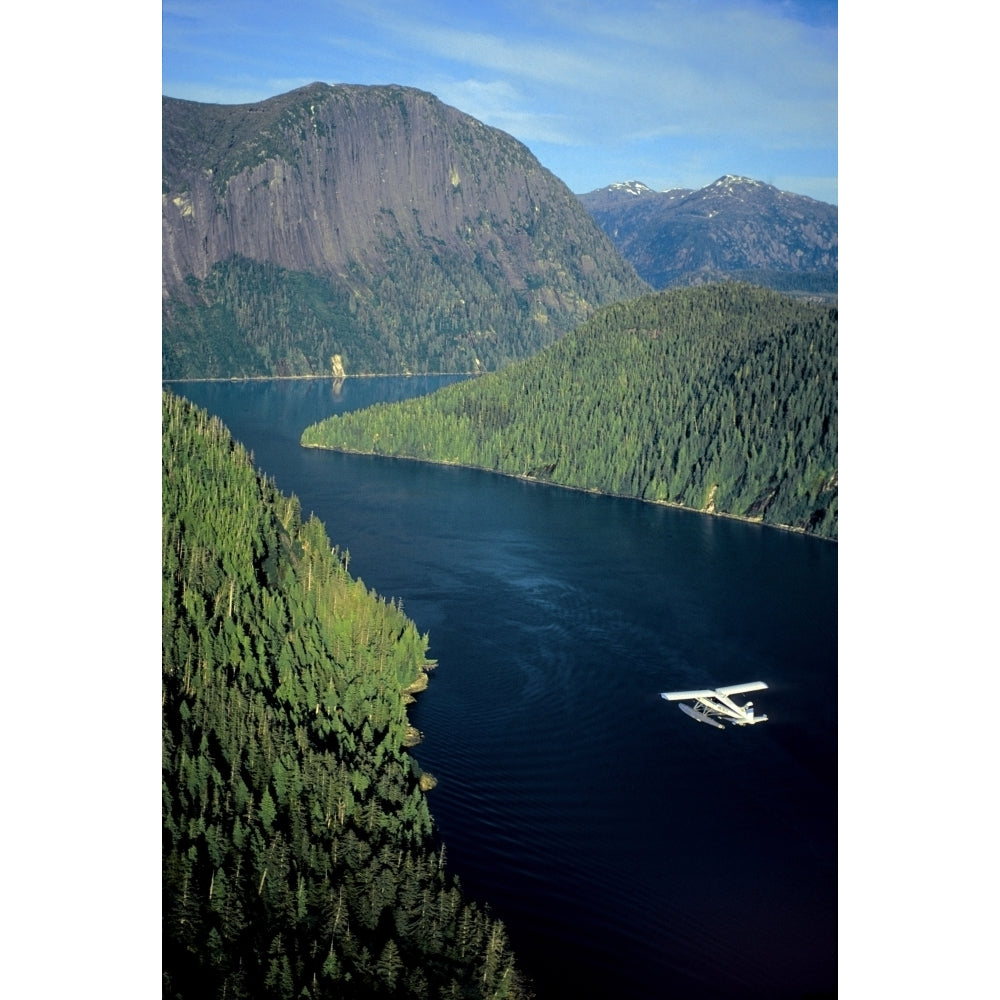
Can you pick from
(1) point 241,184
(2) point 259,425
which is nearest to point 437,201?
(1) point 241,184

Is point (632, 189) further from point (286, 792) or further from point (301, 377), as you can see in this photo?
point (286, 792)

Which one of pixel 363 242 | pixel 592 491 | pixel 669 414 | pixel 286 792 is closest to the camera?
pixel 286 792

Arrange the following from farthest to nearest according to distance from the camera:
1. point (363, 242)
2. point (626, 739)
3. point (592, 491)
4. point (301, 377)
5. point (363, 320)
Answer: point (363, 242), point (363, 320), point (301, 377), point (592, 491), point (626, 739)

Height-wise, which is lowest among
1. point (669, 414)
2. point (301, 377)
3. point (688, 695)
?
point (688, 695)

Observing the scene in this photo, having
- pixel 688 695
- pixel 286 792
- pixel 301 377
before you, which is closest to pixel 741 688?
pixel 688 695

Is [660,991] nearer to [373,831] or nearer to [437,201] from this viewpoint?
[373,831]
